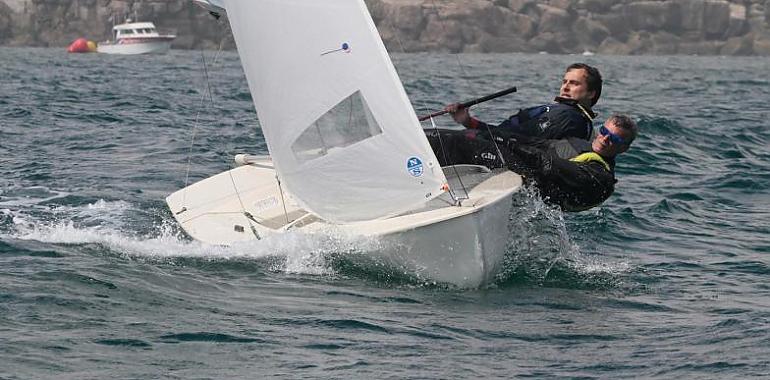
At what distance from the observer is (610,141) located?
22.2 ft

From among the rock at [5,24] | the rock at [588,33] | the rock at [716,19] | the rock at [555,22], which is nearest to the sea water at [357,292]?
the rock at [5,24]

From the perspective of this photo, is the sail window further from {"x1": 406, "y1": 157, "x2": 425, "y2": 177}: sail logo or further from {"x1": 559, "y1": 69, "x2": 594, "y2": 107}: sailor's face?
{"x1": 559, "y1": 69, "x2": 594, "y2": 107}: sailor's face

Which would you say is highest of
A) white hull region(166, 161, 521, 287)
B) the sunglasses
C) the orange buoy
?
the sunglasses

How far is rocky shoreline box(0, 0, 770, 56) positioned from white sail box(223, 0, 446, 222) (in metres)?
53.4

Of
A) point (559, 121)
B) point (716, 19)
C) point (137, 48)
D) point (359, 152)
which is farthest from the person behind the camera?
point (716, 19)

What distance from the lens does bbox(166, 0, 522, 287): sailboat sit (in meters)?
6.21

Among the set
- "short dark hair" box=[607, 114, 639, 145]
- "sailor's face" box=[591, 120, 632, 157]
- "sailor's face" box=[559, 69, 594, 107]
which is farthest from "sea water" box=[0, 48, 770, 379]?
"sailor's face" box=[559, 69, 594, 107]

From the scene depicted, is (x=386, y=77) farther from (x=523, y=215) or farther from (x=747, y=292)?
(x=747, y=292)

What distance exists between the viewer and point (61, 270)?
627cm

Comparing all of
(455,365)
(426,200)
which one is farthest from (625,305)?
(455,365)

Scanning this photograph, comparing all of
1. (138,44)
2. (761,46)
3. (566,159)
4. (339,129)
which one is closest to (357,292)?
(339,129)

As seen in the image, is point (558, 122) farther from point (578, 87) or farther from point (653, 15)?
point (653, 15)

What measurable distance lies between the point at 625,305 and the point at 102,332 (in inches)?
104

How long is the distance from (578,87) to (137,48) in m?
43.6
